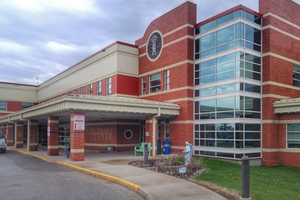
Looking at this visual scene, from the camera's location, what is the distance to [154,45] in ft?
81.1

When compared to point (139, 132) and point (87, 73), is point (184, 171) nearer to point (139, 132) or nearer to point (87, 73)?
point (139, 132)

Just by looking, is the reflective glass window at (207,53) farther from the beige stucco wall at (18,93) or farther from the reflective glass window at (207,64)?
the beige stucco wall at (18,93)

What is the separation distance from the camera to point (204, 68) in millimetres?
20656

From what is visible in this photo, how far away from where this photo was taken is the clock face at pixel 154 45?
24.1 m

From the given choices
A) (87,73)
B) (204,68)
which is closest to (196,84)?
(204,68)

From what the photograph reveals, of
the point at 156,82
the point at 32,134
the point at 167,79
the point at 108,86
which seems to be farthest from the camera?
the point at 108,86

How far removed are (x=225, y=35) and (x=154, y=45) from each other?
740 cm

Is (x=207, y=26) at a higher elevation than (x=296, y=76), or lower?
higher

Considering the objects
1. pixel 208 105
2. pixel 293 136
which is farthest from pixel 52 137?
pixel 293 136

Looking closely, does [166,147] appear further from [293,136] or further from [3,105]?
[3,105]

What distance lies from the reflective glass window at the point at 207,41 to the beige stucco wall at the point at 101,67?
25.7 ft

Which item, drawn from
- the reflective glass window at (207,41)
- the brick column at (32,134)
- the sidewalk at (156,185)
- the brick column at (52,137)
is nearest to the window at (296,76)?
the reflective glass window at (207,41)

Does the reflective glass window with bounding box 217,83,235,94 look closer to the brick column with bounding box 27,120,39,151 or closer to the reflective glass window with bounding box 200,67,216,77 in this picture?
the reflective glass window with bounding box 200,67,216,77

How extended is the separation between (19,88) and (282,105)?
41.5m
